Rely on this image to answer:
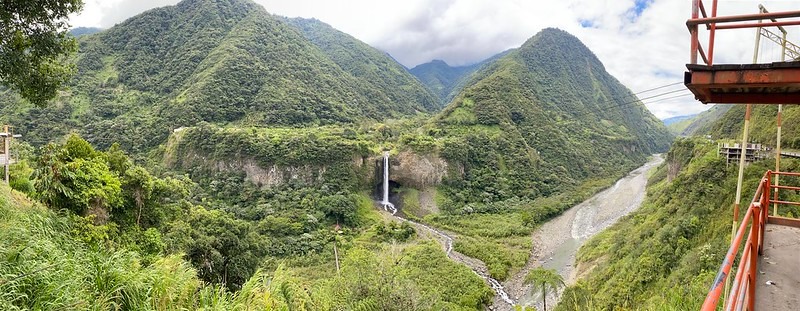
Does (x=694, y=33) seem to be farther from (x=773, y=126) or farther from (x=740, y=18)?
(x=773, y=126)

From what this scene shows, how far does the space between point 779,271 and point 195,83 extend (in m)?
77.6

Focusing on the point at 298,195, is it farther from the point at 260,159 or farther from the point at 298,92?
the point at 298,92

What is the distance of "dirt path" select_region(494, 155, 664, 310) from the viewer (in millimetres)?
26953

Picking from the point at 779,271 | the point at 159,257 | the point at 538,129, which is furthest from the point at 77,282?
the point at 538,129

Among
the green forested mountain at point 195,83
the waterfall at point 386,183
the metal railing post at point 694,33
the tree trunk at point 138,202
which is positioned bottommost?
the waterfall at point 386,183

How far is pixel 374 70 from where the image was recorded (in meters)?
130

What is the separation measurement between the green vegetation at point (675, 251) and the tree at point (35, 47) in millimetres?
14701

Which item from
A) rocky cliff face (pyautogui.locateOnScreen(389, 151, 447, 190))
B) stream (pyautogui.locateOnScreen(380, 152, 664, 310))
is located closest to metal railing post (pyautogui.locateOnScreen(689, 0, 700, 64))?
stream (pyautogui.locateOnScreen(380, 152, 664, 310))

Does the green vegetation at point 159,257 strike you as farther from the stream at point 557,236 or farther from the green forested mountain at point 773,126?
the green forested mountain at point 773,126

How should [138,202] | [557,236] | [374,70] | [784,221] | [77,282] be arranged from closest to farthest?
1. [77,282]
2. [784,221]
3. [138,202]
4. [557,236]
5. [374,70]

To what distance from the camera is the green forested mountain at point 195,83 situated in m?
58.3

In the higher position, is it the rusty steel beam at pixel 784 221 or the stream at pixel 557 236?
the rusty steel beam at pixel 784 221

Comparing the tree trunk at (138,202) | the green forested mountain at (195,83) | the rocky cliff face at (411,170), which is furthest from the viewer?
the green forested mountain at (195,83)

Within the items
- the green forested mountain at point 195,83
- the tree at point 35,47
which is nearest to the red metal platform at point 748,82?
the tree at point 35,47
